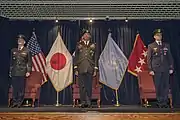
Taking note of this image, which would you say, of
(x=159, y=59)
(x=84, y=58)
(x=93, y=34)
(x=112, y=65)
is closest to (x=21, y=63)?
(x=84, y=58)

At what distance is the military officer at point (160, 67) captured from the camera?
5094 mm

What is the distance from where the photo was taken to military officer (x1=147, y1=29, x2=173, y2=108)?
509 centimetres

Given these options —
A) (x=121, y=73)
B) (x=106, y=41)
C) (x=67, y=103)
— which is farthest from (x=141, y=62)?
(x=67, y=103)

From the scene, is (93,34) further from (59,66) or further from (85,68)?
(85,68)

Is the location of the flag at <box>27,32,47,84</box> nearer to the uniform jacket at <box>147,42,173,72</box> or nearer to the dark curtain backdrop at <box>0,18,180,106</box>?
the dark curtain backdrop at <box>0,18,180,106</box>

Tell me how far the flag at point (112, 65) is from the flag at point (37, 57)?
4.72ft

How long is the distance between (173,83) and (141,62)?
3.19 ft

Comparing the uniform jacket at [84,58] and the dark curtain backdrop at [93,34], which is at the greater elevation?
the dark curtain backdrop at [93,34]

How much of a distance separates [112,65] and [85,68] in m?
1.78

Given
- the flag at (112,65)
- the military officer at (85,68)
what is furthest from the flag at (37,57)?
the military officer at (85,68)

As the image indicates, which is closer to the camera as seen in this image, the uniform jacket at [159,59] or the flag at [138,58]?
the uniform jacket at [159,59]

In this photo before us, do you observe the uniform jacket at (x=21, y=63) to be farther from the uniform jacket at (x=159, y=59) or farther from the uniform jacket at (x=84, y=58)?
the uniform jacket at (x=159, y=59)

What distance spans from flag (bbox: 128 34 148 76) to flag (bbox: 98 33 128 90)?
0.56 feet

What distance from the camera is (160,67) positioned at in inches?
201
